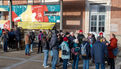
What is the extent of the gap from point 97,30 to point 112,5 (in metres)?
2.74

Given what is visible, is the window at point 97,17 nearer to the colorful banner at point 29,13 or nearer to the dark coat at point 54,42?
the colorful banner at point 29,13

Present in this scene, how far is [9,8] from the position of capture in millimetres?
14648

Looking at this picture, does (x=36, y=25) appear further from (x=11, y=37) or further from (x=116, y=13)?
(x=116, y=13)

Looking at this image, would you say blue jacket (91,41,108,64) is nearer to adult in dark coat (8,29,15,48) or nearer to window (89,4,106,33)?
adult in dark coat (8,29,15,48)

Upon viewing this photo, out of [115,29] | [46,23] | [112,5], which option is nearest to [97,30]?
[115,29]

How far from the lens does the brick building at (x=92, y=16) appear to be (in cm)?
1476

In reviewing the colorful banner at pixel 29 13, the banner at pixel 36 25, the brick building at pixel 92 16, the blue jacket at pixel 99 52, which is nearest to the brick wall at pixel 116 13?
the brick building at pixel 92 16

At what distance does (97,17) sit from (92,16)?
496 mm

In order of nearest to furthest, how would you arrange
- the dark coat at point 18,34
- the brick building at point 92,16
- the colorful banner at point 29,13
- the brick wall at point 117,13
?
1. the dark coat at point 18,34
2. the colorful banner at point 29,13
3. the brick wall at point 117,13
4. the brick building at point 92,16

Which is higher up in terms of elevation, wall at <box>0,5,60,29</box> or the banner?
wall at <box>0,5,60,29</box>

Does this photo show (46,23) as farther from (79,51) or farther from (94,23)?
(79,51)

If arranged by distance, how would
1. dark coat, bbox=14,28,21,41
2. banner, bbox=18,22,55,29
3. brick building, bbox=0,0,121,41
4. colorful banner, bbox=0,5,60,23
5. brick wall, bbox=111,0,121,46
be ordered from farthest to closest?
brick building, bbox=0,0,121,41 < brick wall, bbox=111,0,121,46 < colorful banner, bbox=0,5,60,23 < banner, bbox=18,22,55,29 < dark coat, bbox=14,28,21,41

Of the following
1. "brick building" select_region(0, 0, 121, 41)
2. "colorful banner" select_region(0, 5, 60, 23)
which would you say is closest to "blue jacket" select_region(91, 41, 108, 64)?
"colorful banner" select_region(0, 5, 60, 23)

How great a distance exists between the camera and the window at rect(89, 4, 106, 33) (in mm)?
15336
